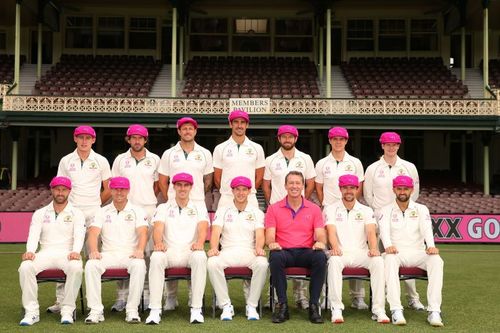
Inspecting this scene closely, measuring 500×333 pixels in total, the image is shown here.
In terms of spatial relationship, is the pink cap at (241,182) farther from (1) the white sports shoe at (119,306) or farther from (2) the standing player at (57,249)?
(1) the white sports shoe at (119,306)

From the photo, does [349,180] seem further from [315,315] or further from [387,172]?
[315,315]

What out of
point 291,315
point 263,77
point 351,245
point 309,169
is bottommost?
point 291,315

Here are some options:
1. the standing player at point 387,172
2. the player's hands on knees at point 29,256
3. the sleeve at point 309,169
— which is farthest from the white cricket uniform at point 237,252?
the player's hands on knees at point 29,256

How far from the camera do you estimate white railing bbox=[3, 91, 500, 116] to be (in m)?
25.1

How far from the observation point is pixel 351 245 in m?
8.16

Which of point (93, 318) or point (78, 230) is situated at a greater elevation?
point (78, 230)

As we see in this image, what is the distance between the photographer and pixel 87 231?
8578mm

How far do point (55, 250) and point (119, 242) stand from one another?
788 millimetres

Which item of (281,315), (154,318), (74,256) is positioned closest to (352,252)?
(281,315)

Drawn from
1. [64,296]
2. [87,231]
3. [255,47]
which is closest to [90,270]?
[64,296]

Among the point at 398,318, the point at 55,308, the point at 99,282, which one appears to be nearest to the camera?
the point at 398,318

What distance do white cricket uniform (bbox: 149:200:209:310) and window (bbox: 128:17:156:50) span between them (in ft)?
84.9

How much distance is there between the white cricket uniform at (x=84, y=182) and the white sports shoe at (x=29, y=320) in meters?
1.54

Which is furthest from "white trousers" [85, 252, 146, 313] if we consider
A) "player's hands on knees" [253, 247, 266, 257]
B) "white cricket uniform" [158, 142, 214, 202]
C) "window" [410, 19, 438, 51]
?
"window" [410, 19, 438, 51]
